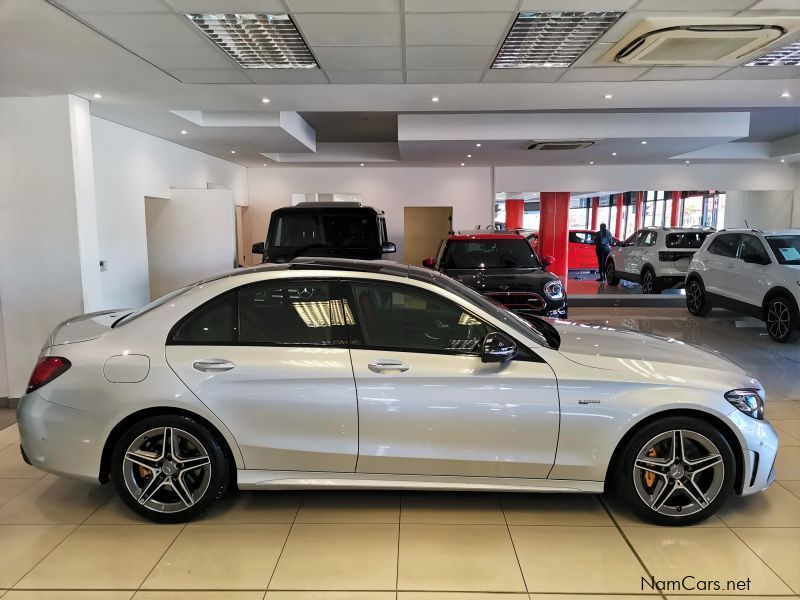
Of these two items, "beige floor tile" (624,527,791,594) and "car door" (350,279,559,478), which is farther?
"car door" (350,279,559,478)

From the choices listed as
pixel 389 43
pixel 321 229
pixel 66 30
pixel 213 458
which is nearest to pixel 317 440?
pixel 213 458

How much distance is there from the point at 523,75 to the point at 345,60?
178 cm

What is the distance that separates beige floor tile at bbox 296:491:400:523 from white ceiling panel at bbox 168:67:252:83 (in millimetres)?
3991

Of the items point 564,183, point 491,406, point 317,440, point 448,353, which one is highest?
point 564,183

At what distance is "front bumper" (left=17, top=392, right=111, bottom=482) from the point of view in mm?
3055

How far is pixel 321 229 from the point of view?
7449 millimetres

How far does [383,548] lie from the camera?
2.93m

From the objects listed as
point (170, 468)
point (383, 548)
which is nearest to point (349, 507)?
point (383, 548)

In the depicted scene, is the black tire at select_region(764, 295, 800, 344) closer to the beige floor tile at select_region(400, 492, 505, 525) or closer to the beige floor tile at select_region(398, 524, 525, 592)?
the beige floor tile at select_region(400, 492, 505, 525)

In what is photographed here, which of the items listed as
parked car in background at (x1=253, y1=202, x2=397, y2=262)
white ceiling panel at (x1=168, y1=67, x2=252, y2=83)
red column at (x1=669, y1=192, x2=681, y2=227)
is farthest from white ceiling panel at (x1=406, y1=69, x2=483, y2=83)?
red column at (x1=669, y1=192, x2=681, y2=227)

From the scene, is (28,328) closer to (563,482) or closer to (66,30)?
(66,30)

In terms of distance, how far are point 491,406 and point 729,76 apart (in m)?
4.86

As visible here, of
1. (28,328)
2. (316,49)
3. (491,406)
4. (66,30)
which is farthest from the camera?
(28,328)

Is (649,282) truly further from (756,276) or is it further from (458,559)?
(458,559)
